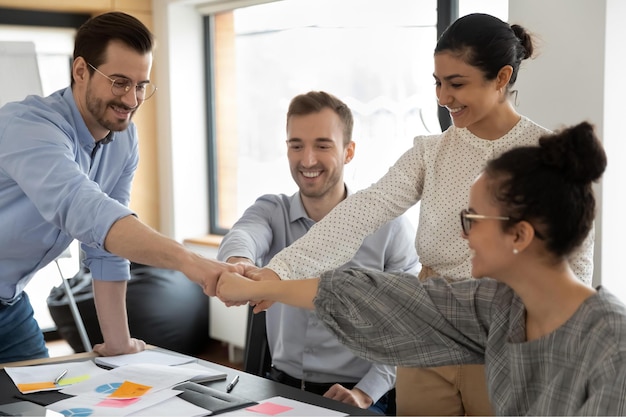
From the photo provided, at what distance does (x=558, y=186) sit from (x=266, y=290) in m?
0.72

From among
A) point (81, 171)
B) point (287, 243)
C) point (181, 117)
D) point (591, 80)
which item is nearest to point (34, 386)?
point (81, 171)

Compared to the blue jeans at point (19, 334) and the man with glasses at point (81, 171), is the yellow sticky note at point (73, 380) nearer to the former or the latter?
the man with glasses at point (81, 171)

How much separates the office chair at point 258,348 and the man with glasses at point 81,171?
32 centimetres

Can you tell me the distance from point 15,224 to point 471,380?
1.25 metres

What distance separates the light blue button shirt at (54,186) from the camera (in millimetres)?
1913

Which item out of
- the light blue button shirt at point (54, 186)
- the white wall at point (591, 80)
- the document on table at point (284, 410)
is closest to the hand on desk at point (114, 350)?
the light blue button shirt at point (54, 186)

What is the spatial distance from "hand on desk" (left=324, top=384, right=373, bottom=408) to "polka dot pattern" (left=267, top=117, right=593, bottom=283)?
0.35 meters

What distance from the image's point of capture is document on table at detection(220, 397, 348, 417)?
1681 millimetres

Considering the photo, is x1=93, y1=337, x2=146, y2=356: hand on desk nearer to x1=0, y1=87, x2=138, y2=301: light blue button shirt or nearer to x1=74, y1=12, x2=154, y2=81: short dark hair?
x1=0, y1=87, x2=138, y2=301: light blue button shirt

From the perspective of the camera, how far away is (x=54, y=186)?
1936 mm

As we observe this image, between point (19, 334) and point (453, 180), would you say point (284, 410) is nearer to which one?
point (453, 180)

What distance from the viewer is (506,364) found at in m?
1.61

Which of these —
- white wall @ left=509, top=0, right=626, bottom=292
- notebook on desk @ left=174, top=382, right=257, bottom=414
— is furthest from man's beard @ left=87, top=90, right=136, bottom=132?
white wall @ left=509, top=0, right=626, bottom=292

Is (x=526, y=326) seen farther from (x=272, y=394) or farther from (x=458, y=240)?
(x=272, y=394)
